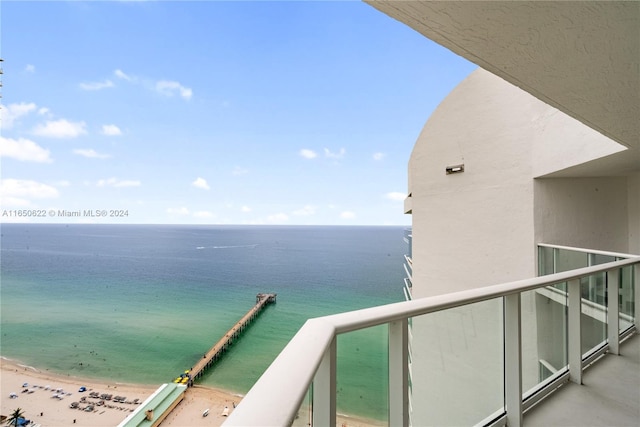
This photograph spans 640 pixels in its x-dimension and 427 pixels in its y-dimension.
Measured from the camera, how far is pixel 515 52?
4.63 ft

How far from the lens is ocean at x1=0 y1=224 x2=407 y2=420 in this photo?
19.1 m

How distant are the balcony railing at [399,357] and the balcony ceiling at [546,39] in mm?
1273

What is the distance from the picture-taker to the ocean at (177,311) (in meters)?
19.1

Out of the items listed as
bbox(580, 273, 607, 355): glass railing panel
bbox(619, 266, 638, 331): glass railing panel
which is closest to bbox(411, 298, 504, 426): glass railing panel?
bbox(580, 273, 607, 355): glass railing panel

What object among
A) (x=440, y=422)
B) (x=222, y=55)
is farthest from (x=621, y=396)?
(x=222, y=55)

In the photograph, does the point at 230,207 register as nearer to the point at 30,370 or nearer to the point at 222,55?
the point at 222,55

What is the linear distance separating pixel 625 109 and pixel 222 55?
38.9 m

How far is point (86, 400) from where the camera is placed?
54.0 feet

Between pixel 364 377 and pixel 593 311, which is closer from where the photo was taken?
pixel 364 377

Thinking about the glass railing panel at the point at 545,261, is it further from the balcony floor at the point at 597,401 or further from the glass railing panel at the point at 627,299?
the balcony floor at the point at 597,401

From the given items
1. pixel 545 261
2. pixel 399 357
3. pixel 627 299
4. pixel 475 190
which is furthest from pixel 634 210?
pixel 399 357

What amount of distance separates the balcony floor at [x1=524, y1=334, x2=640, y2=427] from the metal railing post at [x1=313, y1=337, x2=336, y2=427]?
5.81 ft

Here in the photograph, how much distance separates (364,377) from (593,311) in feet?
9.85

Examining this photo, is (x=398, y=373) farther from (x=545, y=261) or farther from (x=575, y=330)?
(x=545, y=261)
